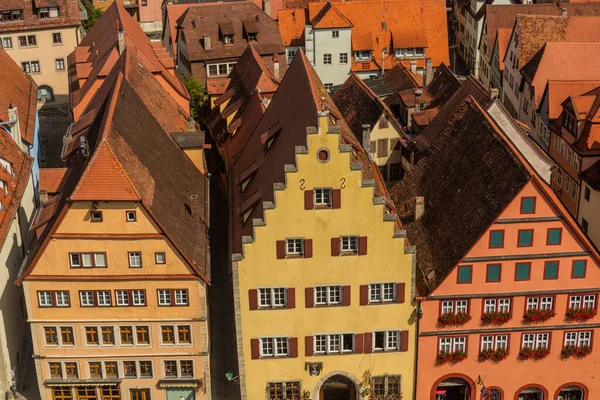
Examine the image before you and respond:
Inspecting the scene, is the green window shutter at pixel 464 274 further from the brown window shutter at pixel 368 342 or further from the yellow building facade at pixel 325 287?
the brown window shutter at pixel 368 342

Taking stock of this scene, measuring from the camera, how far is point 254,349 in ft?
224

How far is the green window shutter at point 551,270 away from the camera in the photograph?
66.9 m

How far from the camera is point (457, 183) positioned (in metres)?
71.8

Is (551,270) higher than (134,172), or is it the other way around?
(134,172)

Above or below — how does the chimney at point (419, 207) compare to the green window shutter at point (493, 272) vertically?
above

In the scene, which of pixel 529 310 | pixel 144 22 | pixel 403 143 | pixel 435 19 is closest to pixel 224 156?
pixel 403 143

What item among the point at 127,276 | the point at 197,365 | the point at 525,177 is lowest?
the point at 197,365

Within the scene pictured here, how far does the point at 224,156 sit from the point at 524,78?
36017 millimetres

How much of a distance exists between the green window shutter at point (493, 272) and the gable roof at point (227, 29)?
53.4 m

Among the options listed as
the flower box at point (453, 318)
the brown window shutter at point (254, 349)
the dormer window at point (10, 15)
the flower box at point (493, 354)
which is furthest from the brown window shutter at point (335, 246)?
the dormer window at point (10, 15)

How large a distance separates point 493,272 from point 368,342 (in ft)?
31.2

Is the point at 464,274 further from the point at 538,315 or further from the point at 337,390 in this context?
→ the point at 337,390

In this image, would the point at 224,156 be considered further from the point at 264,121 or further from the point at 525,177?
the point at 525,177

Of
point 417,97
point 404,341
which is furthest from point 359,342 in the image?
point 417,97
